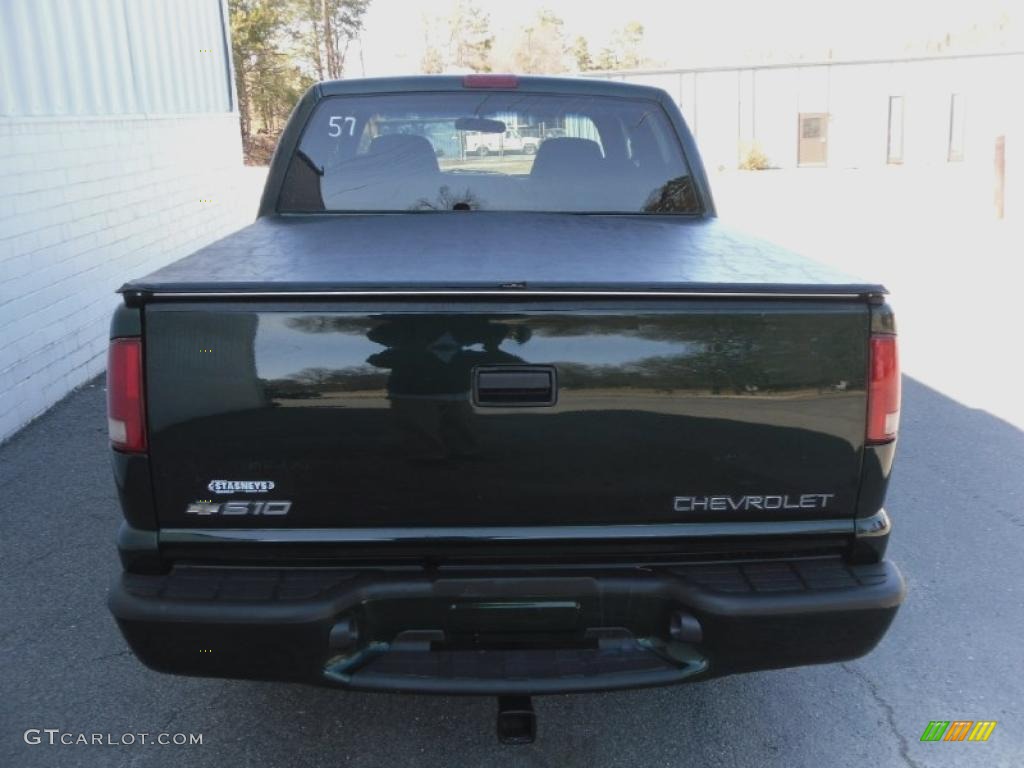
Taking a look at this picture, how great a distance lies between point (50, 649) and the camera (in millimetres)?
3588

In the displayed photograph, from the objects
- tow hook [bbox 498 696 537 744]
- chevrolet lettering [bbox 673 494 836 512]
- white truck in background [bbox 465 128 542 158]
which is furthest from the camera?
white truck in background [bbox 465 128 542 158]

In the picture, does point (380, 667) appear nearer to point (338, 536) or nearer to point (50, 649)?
point (338, 536)

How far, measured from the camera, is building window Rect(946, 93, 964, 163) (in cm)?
3497

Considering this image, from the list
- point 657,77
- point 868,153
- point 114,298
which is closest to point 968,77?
point 868,153

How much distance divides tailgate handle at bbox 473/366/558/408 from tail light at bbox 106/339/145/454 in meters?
0.82

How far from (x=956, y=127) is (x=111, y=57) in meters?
33.7

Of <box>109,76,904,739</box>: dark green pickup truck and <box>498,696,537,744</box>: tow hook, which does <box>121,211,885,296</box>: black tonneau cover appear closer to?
<box>109,76,904,739</box>: dark green pickup truck

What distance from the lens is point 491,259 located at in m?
2.78

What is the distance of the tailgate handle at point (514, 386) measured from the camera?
2326 mm

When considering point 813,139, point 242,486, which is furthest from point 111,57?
point 813,139

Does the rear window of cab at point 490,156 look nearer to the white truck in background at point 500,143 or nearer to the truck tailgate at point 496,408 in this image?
the white truck in background at point 500,143

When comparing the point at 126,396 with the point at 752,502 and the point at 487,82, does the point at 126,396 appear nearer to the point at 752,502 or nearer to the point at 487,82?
the point at 752,502

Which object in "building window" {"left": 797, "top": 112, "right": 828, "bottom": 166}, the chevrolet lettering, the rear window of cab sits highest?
the rear window of cab

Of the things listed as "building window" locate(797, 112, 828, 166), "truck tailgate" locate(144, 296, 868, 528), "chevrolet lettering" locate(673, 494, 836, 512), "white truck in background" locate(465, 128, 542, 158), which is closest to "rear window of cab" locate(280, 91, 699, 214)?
"white truck in background" locate(465, 128, 542, 158)
